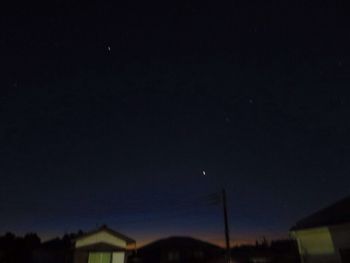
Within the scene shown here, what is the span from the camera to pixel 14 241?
30984mm

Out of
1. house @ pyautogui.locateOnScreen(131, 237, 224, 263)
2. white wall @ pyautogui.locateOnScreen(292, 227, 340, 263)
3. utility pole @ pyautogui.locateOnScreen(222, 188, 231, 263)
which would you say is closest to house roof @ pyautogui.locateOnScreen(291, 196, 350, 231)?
white wall @ pyautogui.locateOnScreen(292, 227, 340, 263)

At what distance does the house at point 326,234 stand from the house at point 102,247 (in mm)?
14739

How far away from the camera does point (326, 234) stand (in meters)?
16.2

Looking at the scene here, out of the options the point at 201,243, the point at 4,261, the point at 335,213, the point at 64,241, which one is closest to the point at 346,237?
the point at 335,213

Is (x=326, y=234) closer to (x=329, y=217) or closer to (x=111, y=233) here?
(x=329, y=217)

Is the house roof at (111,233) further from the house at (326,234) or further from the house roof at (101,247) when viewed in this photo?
the house at (326,234)

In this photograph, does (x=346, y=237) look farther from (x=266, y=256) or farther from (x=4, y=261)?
(x=266, y=256)

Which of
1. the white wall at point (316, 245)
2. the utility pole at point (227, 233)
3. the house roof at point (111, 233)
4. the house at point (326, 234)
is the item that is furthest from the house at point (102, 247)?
the white wall at point (316, 245)

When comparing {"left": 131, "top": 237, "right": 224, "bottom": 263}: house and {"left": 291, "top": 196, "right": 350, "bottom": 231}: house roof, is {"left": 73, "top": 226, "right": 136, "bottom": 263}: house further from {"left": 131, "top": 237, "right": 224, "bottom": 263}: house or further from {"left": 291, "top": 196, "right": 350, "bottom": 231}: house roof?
{"left": 131, "top": 237, "right": 224, "bottom": 263}: house

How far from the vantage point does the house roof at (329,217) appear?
15.7 m

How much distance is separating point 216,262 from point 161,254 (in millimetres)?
6669

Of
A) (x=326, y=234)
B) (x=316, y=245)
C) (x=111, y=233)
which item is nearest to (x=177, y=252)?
(x=111, y=233)

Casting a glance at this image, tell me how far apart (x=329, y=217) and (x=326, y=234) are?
2.93 ft

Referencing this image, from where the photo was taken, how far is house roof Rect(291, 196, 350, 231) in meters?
15.7
